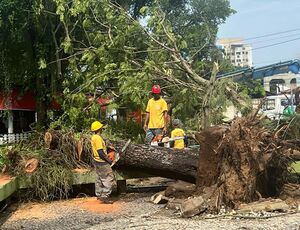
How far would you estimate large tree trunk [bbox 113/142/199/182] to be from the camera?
8.35 m

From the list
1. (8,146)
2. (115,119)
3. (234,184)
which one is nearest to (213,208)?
(234,184)

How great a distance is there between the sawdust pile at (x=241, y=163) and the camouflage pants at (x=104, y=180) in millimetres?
1558

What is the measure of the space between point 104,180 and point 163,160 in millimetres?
1097

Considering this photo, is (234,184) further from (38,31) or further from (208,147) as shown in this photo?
(38,31)

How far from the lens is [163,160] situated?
8406mm

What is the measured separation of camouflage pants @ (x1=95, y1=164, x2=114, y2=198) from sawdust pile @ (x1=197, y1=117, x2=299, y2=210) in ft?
5.11

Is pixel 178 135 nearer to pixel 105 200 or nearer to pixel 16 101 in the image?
pixel 105 200

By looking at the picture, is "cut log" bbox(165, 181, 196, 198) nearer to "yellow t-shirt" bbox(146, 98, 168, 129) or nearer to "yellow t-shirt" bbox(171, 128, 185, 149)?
"yellow t-shirt" bbox(171, 128, 185, 149)

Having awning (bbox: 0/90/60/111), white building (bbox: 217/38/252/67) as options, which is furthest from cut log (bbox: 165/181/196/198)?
awning (bbox: 0/90/60/111)

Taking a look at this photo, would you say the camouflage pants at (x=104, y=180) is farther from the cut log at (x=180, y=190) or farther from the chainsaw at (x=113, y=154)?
the cut log at (x=180, y=190)

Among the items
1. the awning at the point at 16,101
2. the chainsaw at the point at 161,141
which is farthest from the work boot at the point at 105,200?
the awning at the point at 16,101

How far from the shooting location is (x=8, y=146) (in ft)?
30.6

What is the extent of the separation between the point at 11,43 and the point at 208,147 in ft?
34.3

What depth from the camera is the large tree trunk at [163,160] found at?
8.35 m
